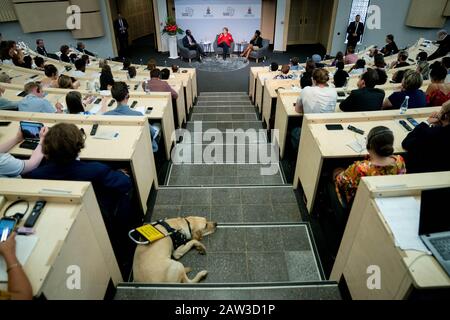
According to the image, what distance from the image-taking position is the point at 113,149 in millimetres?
2736

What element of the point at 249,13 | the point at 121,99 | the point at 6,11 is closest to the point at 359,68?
the point at 121,99

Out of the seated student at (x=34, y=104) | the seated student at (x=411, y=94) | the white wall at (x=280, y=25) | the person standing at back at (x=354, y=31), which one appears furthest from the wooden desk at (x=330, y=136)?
the white wall at (x=280, y=25)


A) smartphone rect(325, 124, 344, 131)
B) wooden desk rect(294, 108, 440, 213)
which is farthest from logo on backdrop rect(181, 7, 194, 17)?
smartphone rect(325, 124, 344, 131)

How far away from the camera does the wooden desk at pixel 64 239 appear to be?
1.49 m

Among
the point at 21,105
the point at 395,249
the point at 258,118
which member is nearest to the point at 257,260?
the point at 395,249

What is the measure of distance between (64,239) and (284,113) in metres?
3.10

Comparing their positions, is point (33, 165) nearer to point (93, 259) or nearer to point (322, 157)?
point (93, 259)

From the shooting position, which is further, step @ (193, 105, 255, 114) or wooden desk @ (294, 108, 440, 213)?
step @ (193, 105, 255, 114)

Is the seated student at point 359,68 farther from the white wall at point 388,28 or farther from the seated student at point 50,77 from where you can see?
the seated student at point 50,77

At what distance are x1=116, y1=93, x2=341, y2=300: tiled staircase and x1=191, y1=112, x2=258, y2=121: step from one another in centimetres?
71

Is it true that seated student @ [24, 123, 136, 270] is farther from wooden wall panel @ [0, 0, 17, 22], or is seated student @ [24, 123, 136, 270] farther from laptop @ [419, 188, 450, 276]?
wooden wall panel @ [0, 0, 17, 22]

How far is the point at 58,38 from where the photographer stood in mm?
9844

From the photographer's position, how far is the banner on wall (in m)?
10.5

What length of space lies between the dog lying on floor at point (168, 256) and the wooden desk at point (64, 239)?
0.30m
